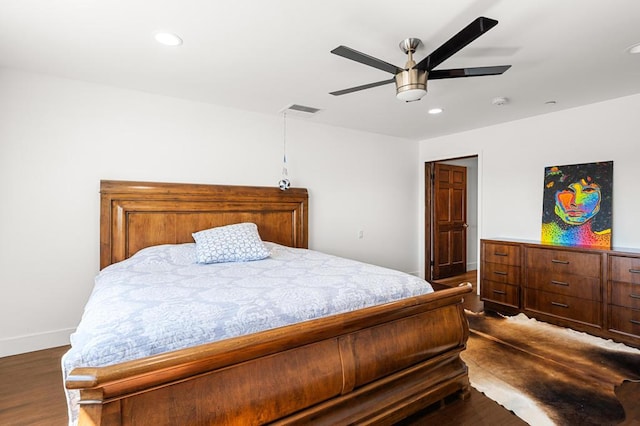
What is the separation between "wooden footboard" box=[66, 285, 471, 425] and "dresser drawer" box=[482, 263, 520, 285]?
195cm

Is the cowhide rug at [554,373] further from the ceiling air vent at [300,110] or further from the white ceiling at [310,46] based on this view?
the ceiling air vent at [300,110]

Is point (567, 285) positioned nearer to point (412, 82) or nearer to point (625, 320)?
point (625, 320)

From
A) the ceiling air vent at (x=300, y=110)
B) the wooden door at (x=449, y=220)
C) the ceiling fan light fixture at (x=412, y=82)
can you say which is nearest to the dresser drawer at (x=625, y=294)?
the wooden door at (x=449, y=220)

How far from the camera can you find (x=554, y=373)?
232 centimetres

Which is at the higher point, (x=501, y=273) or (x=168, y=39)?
(x=168, y=39)

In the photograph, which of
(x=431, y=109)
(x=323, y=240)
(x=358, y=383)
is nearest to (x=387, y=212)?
(x=323, y=240)

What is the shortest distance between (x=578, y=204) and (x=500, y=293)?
1.28 m

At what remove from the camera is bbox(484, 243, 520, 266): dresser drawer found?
3.58m

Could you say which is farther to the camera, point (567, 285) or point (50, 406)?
point (567, 285)

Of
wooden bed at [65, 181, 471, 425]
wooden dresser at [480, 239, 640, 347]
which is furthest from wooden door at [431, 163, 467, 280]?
wooden bed at [65, 181, 471, 425]

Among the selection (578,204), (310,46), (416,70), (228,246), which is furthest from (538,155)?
(228,246)

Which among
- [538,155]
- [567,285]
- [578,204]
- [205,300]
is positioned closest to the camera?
[205,300]

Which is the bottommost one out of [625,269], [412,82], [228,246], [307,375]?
[307,375]

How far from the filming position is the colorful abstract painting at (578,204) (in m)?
3.26
